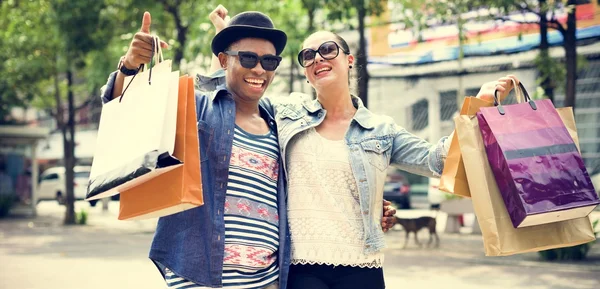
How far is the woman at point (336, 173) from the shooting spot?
325 cm

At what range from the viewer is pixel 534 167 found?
10.2 ft

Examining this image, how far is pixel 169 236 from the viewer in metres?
3.09

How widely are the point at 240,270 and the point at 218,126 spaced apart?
0.63m

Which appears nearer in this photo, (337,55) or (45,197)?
(337,55)

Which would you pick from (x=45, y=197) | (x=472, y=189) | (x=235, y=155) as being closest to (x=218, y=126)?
(x=235, y=155)

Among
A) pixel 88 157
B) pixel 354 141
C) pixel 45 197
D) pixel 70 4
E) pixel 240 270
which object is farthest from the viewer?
pixel 88 157

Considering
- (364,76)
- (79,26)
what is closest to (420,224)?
(364,76)

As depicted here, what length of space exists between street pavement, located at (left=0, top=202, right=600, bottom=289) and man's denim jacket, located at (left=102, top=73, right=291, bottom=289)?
661cm

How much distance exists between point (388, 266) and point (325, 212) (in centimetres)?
884

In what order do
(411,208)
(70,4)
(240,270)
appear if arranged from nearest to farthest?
(240,270) < (70,4) < (411,208)

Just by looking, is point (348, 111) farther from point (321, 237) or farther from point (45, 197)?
point (45, 197)

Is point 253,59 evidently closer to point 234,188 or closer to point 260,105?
point 260,105

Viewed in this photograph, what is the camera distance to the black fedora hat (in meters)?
3.35

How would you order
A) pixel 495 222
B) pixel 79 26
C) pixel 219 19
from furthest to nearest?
pixel 79 26 → pixel 219 19 → pixel 495 222
